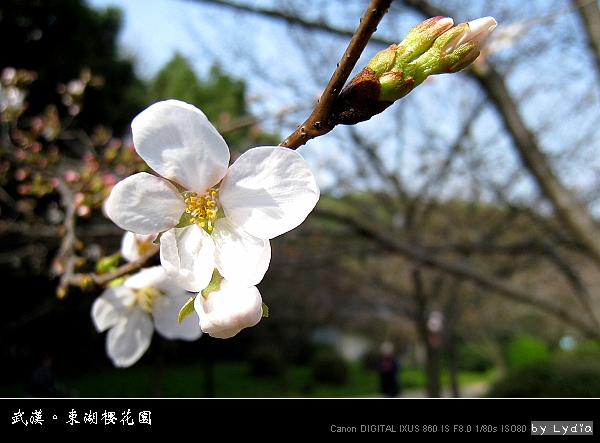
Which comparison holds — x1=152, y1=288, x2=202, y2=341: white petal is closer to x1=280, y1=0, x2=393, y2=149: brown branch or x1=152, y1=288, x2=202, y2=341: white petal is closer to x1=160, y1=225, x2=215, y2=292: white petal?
x1=160, y1=225, x2=215, y2=292: white petal

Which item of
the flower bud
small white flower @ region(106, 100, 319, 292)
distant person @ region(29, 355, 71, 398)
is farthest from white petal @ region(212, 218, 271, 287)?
distant person @ region(29, 355, 71, 398)

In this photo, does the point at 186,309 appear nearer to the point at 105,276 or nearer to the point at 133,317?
the point at 105,276

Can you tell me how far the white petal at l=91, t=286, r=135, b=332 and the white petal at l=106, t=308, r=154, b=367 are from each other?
0.05 ft

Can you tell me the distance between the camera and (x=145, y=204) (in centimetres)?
56

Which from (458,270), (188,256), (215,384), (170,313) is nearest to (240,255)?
(188,256)

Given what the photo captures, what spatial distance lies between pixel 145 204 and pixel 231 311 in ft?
0.58

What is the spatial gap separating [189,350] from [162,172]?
11.9 meters

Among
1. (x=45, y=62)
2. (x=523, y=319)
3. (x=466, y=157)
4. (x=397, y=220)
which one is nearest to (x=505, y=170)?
(x=466, y=157)

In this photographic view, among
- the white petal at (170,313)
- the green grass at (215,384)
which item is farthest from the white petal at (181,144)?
the green grass at (215,384)

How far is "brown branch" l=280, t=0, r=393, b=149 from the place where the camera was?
45cm

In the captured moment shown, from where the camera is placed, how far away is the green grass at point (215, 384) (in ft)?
25.7

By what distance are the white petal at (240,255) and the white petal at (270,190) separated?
12mm

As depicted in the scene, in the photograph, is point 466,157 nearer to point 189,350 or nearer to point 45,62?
point 45,62
